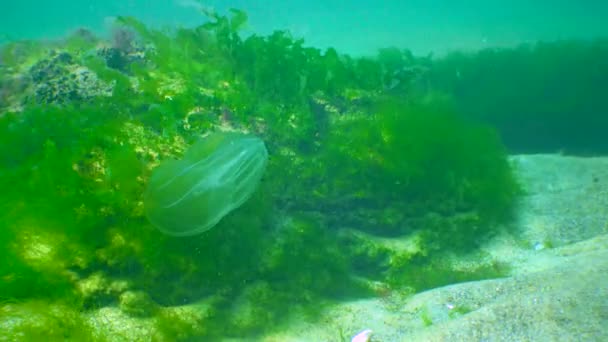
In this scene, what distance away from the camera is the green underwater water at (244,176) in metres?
3.17

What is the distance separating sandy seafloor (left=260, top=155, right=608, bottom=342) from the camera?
8.41 feet

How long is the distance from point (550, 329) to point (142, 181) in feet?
11.3

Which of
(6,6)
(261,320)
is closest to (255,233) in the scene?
(261,320)

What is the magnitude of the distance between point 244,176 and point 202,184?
1.40 feet

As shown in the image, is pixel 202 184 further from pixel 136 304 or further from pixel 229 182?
pixel 136 304

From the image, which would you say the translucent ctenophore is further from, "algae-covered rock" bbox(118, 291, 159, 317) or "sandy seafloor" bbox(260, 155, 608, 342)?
"sandy seafloor" bbox(260, 155, 608, 342)

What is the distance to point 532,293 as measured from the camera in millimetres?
2883

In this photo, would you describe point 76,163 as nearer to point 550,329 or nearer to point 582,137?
point 550,329

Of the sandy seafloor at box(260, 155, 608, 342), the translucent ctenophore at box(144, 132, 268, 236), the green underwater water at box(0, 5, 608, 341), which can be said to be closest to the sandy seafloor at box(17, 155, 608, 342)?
the sandy seafloor at box(260, 155, 608, 342)

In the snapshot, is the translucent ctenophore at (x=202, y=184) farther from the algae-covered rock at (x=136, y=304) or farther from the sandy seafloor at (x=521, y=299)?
the sandy seafloor at (x=521, y=299)

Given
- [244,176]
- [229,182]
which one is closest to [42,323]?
[229,182]

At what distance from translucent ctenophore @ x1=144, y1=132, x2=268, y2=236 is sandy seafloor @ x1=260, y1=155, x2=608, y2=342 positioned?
1.42 metres

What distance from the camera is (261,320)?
3.65m

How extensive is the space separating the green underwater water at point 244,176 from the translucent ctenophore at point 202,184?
0.07 meters
